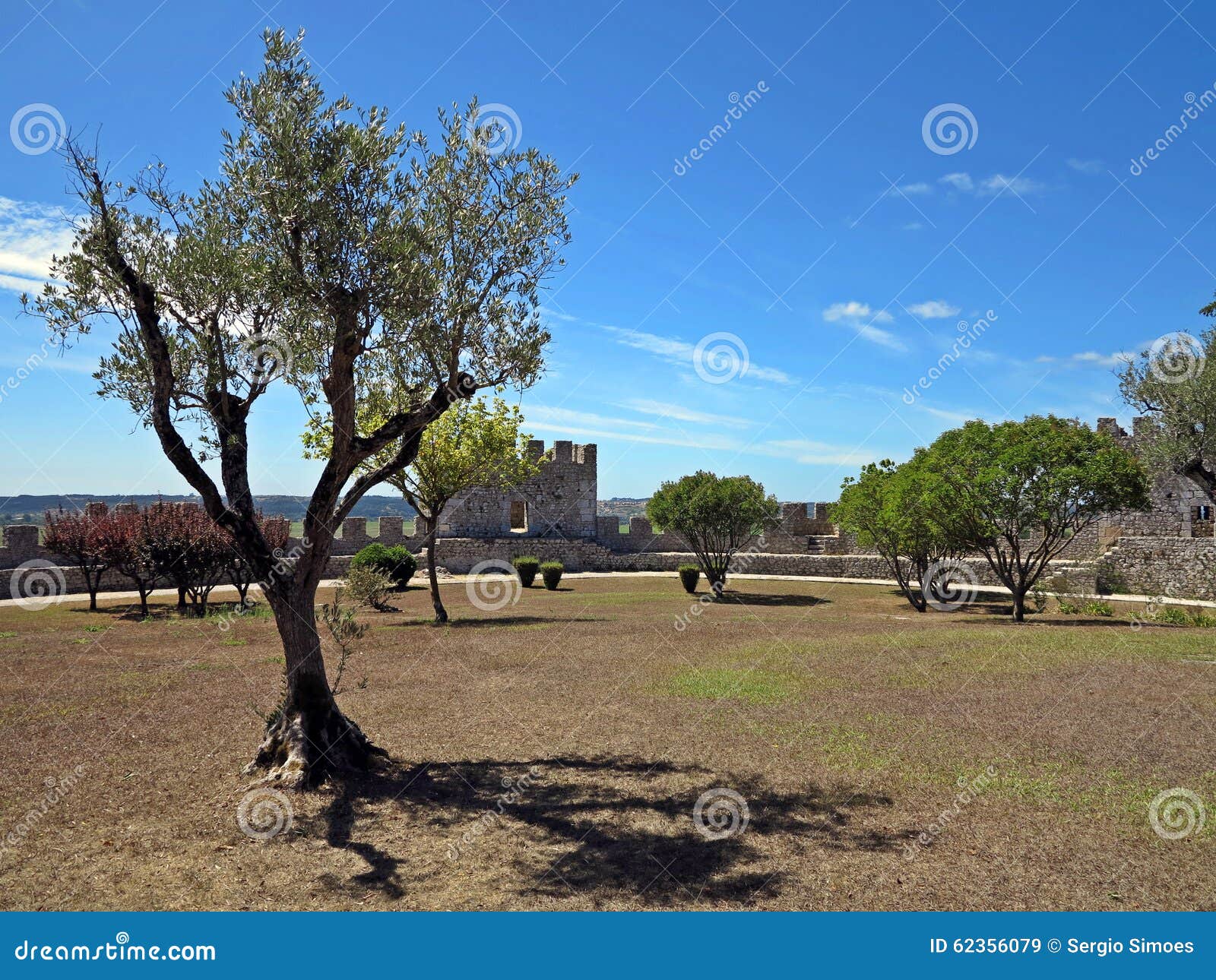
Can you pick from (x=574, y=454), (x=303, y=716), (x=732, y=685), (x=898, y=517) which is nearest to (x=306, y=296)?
(x=303, y=716)

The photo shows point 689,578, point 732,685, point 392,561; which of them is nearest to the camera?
point 732,685

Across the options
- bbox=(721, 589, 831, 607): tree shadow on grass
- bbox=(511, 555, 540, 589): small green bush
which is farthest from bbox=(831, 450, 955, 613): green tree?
bbox=(511, 555, 540, 589): small green bush

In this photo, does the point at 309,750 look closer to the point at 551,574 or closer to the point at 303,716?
the point at 303,716

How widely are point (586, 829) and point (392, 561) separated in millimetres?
21242

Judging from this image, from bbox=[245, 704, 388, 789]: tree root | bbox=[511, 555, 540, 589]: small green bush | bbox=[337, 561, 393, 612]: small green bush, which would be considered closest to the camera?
bbox=[245, 704, 388, 789]: tree root

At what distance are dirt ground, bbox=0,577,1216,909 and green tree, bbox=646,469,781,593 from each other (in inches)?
446

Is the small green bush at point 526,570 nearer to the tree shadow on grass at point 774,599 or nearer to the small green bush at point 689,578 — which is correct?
the small green bush at point 689,578

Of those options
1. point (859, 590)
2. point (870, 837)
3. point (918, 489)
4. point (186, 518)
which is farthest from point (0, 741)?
point (859, 590)

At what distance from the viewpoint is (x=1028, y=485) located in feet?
57.8

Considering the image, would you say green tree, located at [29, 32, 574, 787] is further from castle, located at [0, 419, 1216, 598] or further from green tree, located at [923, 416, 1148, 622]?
castle, located at [0, 419, 1216, 598]

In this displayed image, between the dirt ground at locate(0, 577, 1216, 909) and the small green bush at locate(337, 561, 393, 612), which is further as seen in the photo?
the small green bush at locate(337, 561, 393, 612)

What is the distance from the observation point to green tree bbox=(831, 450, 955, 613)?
66.1 ft

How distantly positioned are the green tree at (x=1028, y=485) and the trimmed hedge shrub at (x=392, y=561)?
1624 cm

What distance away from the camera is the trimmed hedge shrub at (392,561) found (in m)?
25.5
